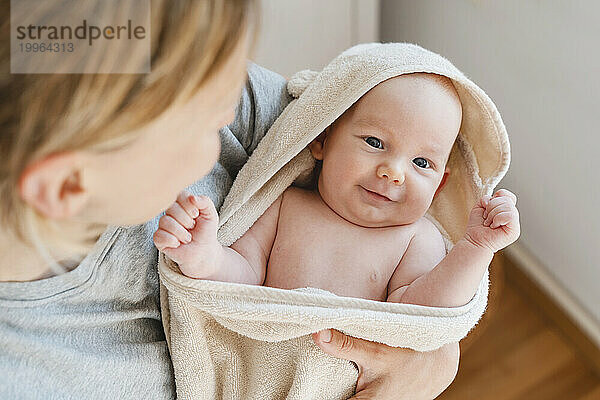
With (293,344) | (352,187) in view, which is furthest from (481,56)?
(293,344)

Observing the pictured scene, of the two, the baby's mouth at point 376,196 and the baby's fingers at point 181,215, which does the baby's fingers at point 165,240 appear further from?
the baby's mouth at point 376,196

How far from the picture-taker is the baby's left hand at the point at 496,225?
0.87 m

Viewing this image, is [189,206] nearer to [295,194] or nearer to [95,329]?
[95,329]

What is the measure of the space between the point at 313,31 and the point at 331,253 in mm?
802

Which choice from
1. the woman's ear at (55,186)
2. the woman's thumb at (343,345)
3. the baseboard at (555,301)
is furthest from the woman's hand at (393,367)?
the baseboard at (555,301)

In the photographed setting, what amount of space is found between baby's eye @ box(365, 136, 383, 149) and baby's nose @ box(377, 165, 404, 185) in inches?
1.7

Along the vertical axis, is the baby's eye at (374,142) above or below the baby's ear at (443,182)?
above

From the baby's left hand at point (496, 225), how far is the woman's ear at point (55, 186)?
1.69ft

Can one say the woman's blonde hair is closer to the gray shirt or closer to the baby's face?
the gray shirt

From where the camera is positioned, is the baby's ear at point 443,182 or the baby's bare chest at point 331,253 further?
the baby's ear at point 443,182

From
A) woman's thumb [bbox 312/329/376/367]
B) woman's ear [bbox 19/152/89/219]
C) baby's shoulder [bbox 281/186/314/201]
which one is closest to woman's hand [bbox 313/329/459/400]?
woman's thumb [bbox 312/329/376/367]

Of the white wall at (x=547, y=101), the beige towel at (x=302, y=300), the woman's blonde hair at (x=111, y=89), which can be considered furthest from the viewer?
the white wall at (x=547, y=101)

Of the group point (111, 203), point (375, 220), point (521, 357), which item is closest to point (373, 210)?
point (375, 220)

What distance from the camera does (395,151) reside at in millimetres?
992
